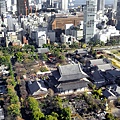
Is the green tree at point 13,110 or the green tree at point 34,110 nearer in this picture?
the green tree at point 34,110

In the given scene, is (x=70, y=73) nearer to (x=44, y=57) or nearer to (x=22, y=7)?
(x=44, y=57)

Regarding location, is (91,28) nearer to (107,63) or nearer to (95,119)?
(107,63)

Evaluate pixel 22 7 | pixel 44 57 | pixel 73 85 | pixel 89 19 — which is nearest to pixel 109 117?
pixel 73 85

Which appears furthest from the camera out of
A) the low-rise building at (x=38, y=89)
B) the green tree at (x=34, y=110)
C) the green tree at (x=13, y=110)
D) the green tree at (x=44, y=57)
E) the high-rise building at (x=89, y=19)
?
the high-rise building at (x=89, y=19)

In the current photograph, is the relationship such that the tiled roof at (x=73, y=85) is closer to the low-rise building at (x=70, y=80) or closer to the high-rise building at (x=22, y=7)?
the low-rise building at (x=70, y=80)

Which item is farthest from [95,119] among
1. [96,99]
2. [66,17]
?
[66,17]

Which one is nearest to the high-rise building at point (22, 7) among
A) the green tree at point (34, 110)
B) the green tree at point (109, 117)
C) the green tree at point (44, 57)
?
the green tree at point (44, 57)

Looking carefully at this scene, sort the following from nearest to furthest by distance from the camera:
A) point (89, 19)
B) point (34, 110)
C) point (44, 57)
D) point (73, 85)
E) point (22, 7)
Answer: point (34, 110) < point (73, 85) < point (44, 57) < point (89, 19) < point (22, 7)

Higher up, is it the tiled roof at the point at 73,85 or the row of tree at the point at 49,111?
the tiled roof at the point at 73,85
